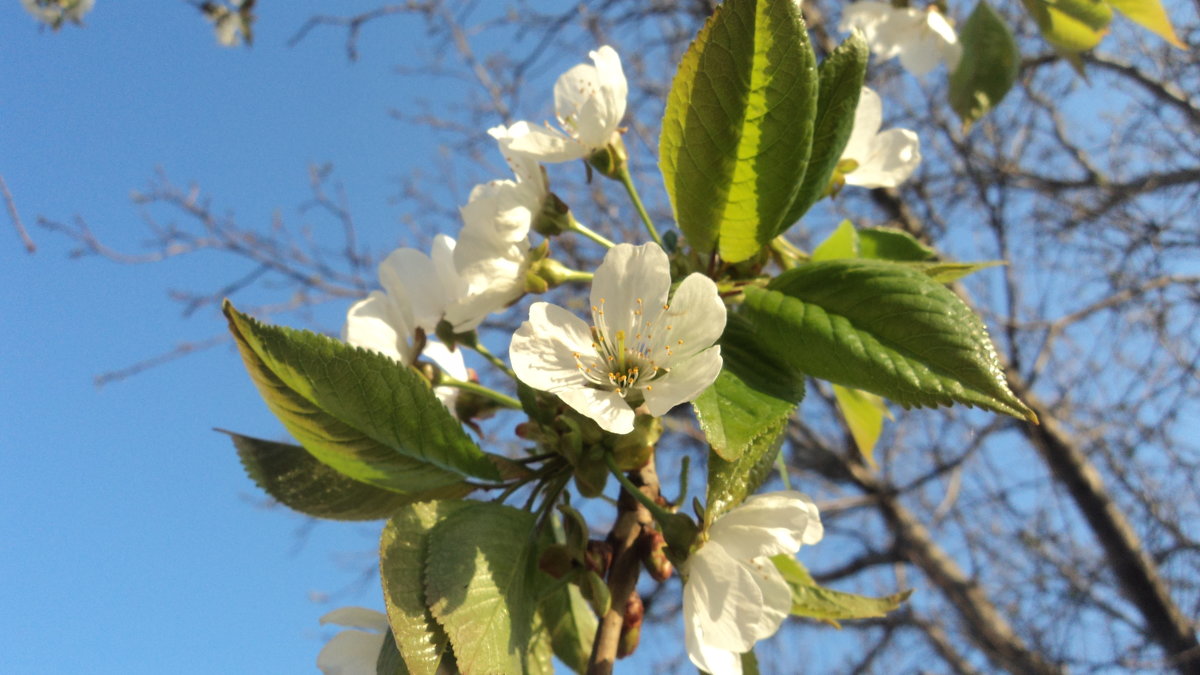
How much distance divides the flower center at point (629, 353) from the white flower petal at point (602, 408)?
36 millimetres

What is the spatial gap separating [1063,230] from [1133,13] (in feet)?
7.67

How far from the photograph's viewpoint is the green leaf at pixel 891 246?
834 millimetres

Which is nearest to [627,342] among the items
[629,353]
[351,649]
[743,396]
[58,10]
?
[629,353]

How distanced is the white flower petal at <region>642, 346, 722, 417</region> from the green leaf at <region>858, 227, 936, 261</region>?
A: 37 centimetres

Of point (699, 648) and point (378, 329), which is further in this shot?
point (378, 329)

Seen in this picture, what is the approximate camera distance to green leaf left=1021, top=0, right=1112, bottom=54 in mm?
1100

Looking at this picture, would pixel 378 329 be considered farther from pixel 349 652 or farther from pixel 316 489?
pixel 349 652

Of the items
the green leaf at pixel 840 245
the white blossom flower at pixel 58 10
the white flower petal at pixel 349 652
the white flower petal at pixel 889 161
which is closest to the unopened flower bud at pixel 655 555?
the white flower petal at pixel 349 652

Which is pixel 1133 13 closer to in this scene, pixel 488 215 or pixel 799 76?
pixel 799 76

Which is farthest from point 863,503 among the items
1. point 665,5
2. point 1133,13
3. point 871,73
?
point 1133,13

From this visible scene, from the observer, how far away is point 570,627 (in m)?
0.73

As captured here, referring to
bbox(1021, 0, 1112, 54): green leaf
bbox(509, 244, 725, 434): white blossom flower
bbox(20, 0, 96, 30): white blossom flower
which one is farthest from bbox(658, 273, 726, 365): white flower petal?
bbox(20, 0, 96, 30): white blossom flower

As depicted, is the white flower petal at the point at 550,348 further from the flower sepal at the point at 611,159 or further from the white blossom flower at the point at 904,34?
the white blossom flower at the point at 904,34

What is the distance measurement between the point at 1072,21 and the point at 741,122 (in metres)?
0.89
